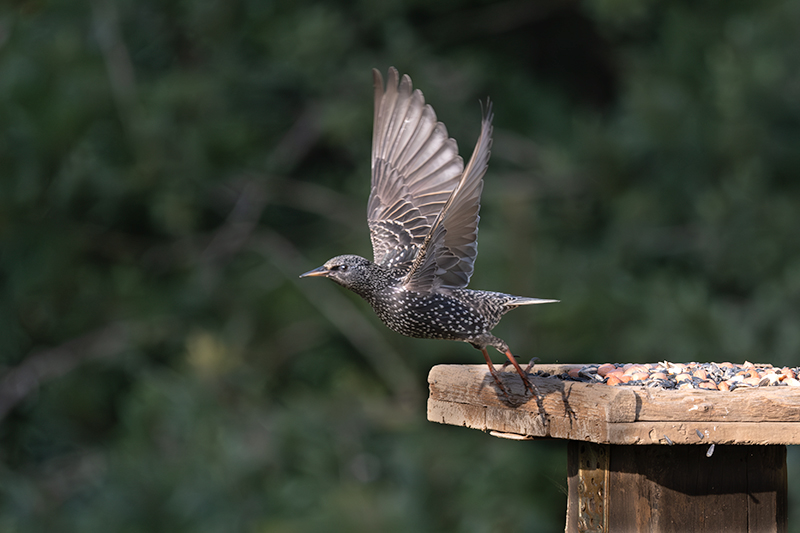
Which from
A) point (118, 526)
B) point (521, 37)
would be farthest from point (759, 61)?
point (118, 526)

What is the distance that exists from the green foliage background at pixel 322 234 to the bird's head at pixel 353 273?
1.41 m

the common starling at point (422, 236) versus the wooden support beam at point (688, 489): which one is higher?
the common starling at point (422, 236)

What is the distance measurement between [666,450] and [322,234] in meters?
6.16

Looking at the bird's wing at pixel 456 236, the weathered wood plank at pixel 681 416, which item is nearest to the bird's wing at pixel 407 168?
the bird's wing at pixel 456 236

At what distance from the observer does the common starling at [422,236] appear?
2250 millimetres

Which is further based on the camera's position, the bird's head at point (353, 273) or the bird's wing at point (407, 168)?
the bird's wing at point (407, 168)

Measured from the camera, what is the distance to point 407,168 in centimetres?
298

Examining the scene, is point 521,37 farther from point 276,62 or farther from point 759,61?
point 759,61

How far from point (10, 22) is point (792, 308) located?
563 centimetres

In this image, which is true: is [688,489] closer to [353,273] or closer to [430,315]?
[430,315]

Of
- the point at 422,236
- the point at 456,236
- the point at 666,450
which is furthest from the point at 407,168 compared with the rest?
the point at 666,450

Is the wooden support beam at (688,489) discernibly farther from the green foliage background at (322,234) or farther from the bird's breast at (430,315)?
the green foliage background at (322,234)

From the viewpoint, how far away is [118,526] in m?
4.55

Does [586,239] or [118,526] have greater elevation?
[586,239]
